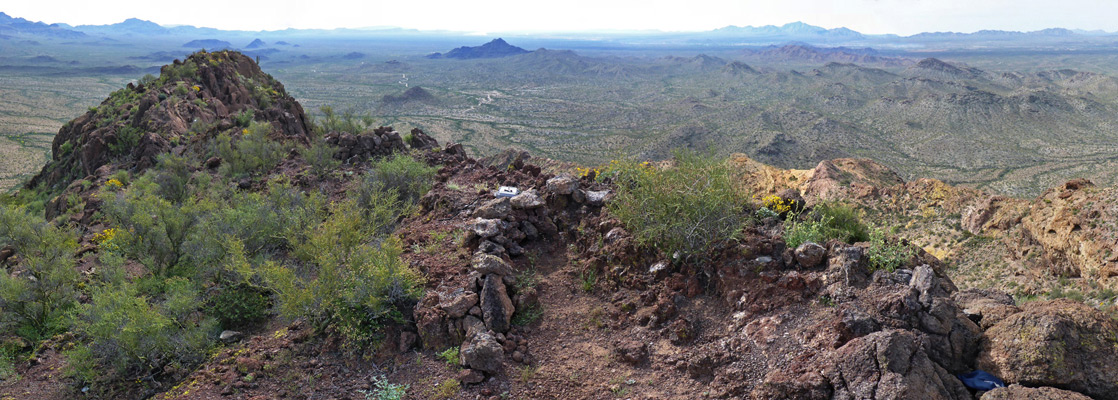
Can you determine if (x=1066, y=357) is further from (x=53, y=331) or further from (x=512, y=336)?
(x=53, y=331)

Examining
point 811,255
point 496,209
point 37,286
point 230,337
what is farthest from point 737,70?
point 37,286

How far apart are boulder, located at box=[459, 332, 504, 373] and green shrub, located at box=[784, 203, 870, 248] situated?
4414 millimetres

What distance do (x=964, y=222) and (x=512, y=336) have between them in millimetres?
21339

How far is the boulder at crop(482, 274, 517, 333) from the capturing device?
7324mm

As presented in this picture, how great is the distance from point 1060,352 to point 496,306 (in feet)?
20.7

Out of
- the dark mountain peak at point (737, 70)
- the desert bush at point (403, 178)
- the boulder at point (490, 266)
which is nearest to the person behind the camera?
the boulder at point (490, 266)

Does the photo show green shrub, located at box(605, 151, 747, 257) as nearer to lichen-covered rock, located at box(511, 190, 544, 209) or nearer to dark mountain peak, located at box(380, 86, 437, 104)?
lichen-covered rock, located at box(511, 190, 544, 209)

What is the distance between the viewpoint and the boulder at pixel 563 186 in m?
10.3

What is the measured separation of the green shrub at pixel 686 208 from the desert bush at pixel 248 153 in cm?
1506

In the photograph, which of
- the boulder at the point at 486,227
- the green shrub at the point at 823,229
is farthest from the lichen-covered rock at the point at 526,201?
the green shrub at the point at 823,229

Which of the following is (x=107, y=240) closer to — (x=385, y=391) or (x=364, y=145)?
(x=364, y=145)

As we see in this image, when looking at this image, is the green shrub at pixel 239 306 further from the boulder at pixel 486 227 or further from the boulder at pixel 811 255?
the boulder at pixel 811 255

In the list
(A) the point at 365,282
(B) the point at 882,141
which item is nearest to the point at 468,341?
(A) the point at 365,282

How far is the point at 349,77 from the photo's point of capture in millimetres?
132625
